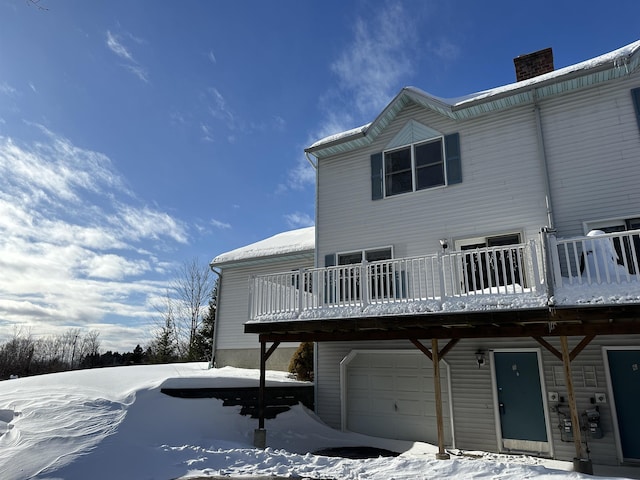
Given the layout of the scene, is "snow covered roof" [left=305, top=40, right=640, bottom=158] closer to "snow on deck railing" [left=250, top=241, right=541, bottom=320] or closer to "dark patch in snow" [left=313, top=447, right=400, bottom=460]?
"snow on deck railing" [left=250, top=241, right=541, bottom=320]

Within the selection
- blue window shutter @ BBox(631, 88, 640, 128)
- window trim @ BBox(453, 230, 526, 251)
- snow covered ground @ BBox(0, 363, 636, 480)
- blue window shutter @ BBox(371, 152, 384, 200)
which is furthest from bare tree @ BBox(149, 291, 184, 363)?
blue window shutter @ BBox(631, 88, 640, 128)

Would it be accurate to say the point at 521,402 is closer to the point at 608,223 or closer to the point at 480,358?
the point at 480,358

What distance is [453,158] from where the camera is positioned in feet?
35.9

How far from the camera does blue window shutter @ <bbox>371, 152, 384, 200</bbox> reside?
11.8 meters

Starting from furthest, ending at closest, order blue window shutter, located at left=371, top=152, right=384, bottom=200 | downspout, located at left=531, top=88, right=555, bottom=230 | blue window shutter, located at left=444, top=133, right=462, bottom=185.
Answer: blue window shutter, located at left=371, top=152, right=384, bottom=200, blue window shutter, located at left=444, top=133, right=462, bottom=185, downspout, located at left=531, top=88, right=555, bottom=230

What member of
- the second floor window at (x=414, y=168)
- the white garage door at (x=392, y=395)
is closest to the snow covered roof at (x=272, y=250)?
the second floor window at (x=414, y=168)

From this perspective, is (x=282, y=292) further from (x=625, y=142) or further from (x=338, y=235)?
(x=625, y=142)

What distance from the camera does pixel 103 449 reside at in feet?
Result: 22.9

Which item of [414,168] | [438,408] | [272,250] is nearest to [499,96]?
[414,168]

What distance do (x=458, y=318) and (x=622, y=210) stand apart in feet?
14.3

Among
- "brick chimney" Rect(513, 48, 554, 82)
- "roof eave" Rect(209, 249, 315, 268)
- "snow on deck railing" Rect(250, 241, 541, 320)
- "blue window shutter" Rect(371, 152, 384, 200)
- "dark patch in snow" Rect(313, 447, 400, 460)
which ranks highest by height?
"brick chimney" Rect(513, 48, 554, 82)

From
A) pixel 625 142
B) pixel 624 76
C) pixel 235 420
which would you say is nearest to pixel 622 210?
pixel 625 142

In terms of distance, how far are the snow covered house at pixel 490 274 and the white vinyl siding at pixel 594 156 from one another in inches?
1.2

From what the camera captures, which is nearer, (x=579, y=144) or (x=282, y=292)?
(x=579, y=144)
